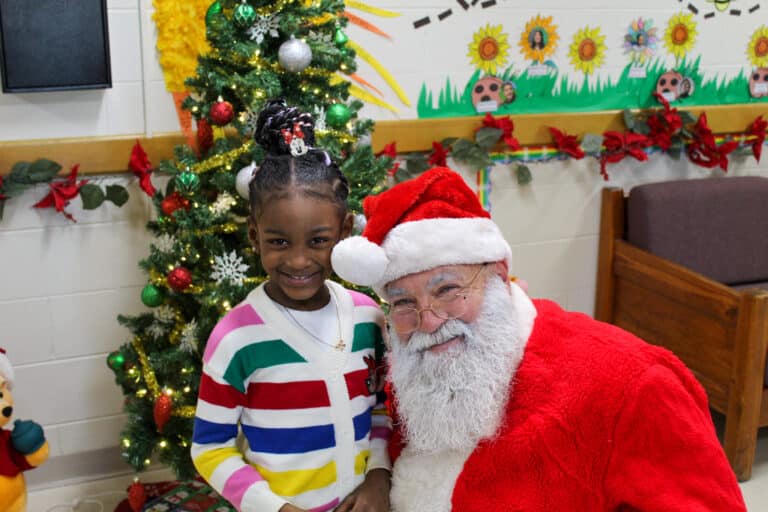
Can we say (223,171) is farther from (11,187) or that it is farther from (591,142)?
(591,142)

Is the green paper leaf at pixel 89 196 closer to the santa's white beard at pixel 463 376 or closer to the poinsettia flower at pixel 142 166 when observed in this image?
the poinsettia flower at pixel 142 166

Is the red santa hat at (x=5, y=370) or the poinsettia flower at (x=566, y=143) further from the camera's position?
the poinsettia flower at (x=566, y=143)

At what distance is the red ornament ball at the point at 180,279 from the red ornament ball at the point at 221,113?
0.41 metres

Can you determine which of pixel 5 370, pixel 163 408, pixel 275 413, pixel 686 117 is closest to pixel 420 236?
pixel 275 413

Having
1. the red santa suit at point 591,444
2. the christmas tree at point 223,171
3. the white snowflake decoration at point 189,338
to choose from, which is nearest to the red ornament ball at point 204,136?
the christmas tree at point 223,171

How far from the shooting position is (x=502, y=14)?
313 cm

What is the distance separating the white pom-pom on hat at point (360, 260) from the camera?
4.36ft

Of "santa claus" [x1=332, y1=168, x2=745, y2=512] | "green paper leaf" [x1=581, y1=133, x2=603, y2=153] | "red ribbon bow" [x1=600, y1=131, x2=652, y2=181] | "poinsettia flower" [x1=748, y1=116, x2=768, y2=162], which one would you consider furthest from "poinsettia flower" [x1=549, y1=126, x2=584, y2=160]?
"santa claus" [x1=332, y1=168, x2=745, y2=512]

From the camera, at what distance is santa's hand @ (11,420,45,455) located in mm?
2256

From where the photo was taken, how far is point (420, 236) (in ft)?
4.45

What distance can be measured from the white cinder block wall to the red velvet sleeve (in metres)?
1.91

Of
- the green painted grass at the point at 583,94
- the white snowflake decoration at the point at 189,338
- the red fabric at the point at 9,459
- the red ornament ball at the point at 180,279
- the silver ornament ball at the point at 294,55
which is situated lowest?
the red fabric at the point at 9,459

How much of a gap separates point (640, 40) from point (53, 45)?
2240 millimetres

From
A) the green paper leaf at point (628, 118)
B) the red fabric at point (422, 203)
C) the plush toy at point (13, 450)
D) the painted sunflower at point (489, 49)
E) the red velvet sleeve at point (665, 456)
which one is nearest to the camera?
the red velvet sleeve at point (665, 456)
